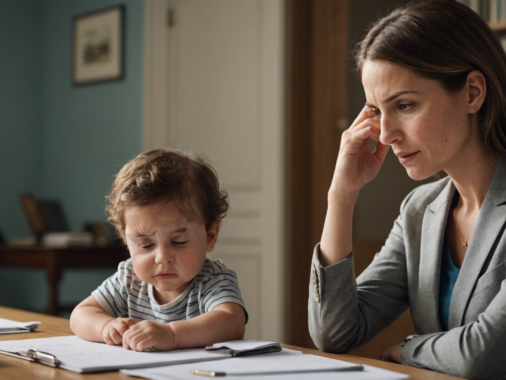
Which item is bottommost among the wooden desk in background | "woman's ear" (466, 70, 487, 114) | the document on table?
the wooden desk in background

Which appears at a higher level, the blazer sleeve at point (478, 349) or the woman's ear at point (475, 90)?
the woman's ear at point (475, 90)

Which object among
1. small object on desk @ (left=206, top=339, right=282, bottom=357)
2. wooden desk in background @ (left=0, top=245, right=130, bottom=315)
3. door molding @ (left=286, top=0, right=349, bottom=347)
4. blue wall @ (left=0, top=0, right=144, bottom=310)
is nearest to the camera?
small object on desk @ (left=206, top=339, right=282, bottom=357)

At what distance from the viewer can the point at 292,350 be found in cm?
99

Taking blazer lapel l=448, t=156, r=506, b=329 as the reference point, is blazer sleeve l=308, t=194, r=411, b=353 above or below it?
below

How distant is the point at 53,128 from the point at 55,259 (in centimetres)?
133

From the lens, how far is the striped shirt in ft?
3.76

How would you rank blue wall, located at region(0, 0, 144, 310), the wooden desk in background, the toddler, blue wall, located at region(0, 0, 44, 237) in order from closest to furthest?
the toddler, the wooden desk in background, blue wall, located at region(0, 0, 144, 310), blue wall, located at region(0, 0, 44, 237)

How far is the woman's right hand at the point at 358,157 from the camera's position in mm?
1275

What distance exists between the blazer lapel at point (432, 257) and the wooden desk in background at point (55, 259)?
104 inches

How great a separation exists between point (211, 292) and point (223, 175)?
2.30 metres

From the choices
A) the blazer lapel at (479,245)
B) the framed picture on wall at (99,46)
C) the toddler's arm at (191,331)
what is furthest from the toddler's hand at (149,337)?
the framed picture on wall at (99,46)

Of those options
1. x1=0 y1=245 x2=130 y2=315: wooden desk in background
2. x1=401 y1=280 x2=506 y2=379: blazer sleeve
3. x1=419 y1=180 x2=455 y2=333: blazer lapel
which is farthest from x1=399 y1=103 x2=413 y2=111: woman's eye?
x1=0 y1=245 x2=130 y2=315: wooden desk in background

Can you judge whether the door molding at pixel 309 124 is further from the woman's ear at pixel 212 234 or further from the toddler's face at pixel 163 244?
the toddler's face at pixel 163 244

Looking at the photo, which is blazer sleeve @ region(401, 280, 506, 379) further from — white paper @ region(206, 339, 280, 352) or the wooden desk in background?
the wooden desk in background
